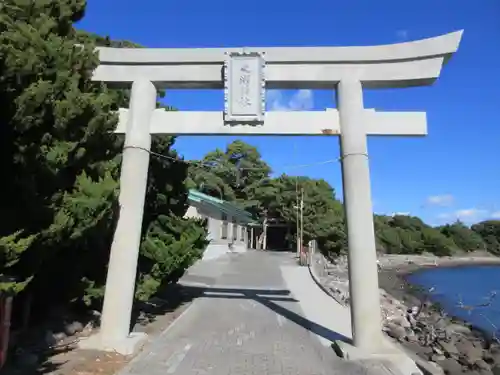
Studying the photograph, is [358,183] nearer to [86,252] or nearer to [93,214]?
[93,214]

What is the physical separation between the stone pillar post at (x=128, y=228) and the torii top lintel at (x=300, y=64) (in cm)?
42

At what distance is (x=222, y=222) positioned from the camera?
33.5 meters

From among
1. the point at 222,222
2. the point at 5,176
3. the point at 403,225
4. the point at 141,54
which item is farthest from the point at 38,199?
the point at 403,225

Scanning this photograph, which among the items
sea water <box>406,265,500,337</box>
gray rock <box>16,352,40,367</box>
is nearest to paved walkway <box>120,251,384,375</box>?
gray rock <box>16,352,40,367</box>

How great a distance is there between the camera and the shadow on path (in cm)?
991

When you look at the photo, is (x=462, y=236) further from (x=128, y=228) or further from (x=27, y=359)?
(x=27, y=359)

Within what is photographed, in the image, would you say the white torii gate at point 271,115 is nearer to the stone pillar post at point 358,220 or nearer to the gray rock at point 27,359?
the stone pillar post at point 358,220

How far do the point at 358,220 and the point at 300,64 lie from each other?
3191 millimetres

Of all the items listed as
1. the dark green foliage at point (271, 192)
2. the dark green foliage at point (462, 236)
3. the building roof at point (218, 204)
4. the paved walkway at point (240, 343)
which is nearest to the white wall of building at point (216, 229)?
the building roof at point (218, 204)

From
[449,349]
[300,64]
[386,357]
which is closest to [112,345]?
[386,357]

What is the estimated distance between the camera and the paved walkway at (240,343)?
688 cm

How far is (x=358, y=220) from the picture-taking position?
7.84m

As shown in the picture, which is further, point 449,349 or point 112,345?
point 449,349

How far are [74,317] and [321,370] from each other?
5.16m
